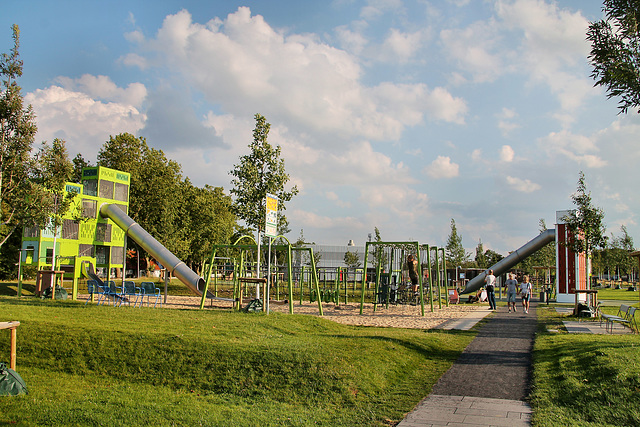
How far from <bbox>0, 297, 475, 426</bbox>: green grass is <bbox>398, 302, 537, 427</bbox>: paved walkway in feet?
0.88

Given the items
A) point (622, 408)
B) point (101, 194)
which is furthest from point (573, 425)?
point (101, 194)

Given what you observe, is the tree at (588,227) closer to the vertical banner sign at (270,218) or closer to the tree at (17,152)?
the vertical banner sign at (270,218)

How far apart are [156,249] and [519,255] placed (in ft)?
79.8

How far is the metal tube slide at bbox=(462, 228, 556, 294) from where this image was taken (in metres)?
33.6

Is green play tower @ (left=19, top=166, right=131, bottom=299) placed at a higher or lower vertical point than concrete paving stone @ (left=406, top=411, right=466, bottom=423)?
higher

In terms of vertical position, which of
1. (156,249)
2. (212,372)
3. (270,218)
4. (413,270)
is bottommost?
(212,372)

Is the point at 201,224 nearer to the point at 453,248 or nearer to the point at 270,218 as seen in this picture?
the point at 453,248

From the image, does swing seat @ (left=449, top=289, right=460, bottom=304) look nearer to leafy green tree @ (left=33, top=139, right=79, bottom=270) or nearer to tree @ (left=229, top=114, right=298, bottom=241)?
tree @ (left=229, top=114, right=298, bottom=241)

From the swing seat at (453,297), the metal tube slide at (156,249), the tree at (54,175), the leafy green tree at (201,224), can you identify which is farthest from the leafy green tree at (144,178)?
the swing seat at (453,297)

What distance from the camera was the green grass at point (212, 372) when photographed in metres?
6.10

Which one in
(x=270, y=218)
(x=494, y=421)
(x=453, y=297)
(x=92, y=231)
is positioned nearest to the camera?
(x=494, y=421)

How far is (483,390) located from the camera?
728 cm

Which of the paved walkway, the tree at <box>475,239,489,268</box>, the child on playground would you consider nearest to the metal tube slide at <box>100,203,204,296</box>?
the child on playground

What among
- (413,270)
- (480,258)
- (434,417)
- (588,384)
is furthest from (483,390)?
(480,258)
